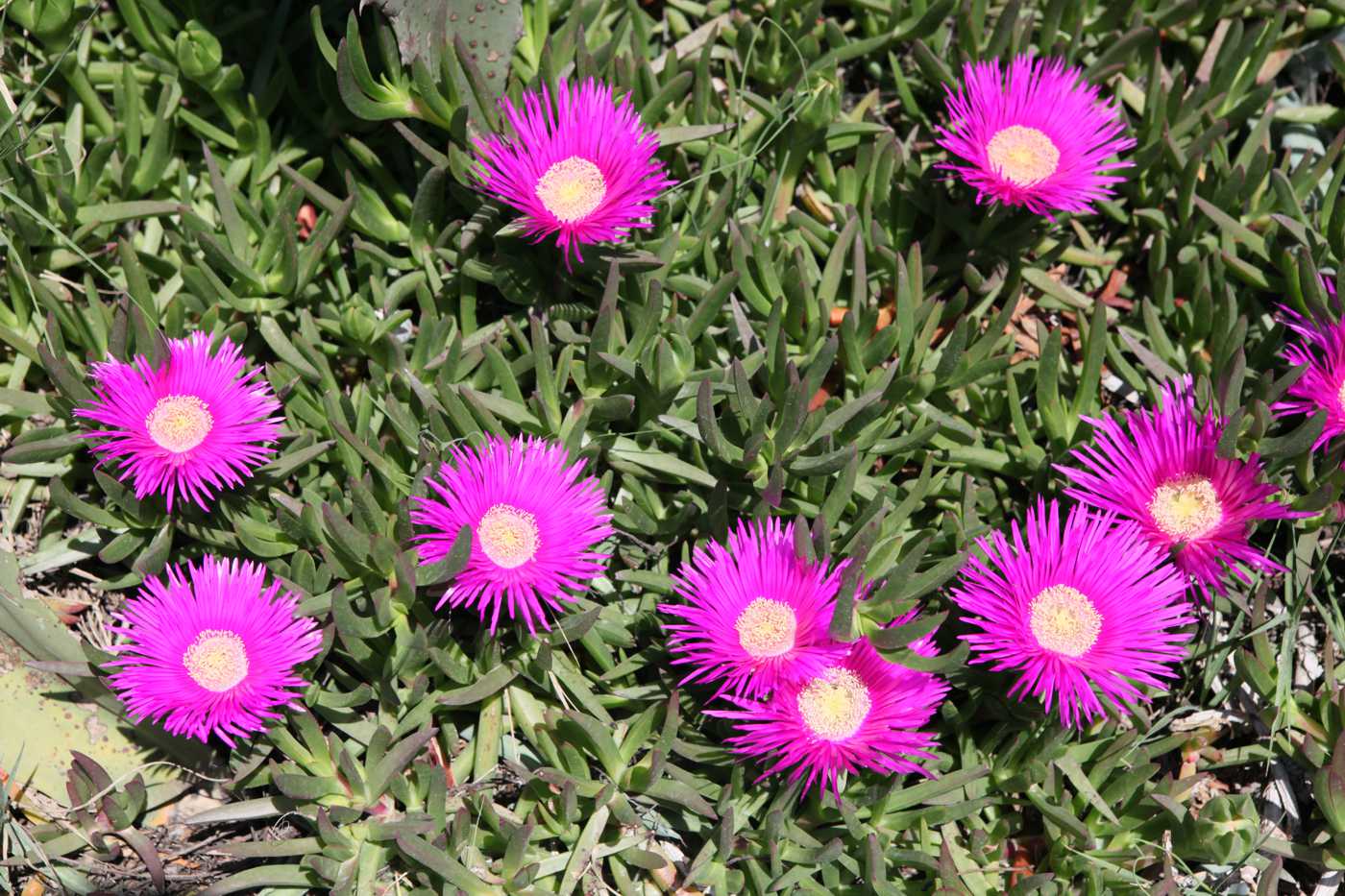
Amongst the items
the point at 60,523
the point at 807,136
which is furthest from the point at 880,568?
the point at 60,523

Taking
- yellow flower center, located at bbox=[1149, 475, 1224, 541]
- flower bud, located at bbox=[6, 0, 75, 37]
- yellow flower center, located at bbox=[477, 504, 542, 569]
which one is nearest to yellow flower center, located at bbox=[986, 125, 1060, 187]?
yellow flower center, located at bbox=[1149, 475, 1224, 541]

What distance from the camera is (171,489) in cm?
155

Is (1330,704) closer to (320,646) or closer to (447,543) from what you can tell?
(447,543)

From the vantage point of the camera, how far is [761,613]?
5.03 feet

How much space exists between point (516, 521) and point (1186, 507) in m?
0.90

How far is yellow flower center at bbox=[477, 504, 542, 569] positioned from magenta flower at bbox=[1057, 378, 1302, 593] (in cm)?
72

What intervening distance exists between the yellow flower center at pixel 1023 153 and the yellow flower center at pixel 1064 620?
631 millimetres

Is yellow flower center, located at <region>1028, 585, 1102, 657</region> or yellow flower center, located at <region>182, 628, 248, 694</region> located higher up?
yellow flower center, located at <region>1028, 585, 1102, 657</region>

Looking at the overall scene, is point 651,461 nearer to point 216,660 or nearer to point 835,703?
point 835,703

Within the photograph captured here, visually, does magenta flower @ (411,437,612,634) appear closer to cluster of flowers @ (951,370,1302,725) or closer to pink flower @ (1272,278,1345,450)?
cluster of flowers @ (951,370,1302,725)

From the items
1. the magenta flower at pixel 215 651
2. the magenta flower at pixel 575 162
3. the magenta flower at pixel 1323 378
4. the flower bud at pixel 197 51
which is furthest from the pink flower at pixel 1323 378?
the flower bud at pixel 197 51

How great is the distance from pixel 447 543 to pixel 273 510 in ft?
1.14

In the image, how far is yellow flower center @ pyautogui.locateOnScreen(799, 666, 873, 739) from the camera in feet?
5.05

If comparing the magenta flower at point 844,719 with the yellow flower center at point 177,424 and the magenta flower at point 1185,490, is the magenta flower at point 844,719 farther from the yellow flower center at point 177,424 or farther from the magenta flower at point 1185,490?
the yellow flower center at point 177,424
